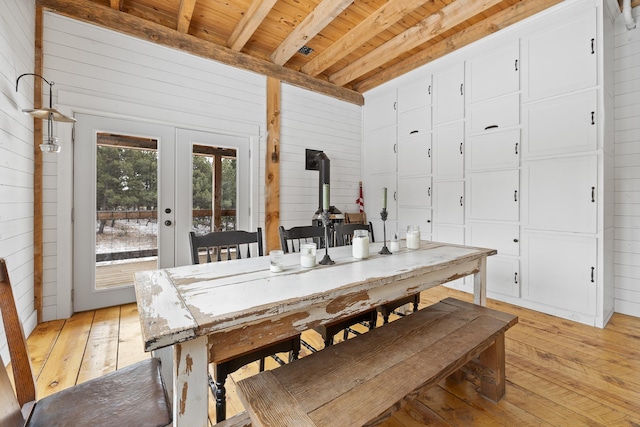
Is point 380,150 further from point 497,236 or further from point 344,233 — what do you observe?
point 344,233

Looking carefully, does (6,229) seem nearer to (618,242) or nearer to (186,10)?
(186,10)

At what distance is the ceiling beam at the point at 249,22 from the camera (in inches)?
112

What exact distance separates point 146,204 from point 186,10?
2029 millimetres

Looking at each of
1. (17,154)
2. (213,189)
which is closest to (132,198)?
(213,189)

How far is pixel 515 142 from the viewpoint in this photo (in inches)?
124

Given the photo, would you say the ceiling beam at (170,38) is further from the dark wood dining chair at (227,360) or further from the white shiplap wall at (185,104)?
the dark wood dining chair at (227,360)

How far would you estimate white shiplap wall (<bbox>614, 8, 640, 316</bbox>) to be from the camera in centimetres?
282

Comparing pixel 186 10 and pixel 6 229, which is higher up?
pixel 186 10

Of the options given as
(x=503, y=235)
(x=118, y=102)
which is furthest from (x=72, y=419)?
(x=503, y=235)

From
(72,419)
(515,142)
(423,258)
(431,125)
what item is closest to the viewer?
(72,419)

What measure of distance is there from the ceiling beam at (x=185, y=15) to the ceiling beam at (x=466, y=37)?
272 cm

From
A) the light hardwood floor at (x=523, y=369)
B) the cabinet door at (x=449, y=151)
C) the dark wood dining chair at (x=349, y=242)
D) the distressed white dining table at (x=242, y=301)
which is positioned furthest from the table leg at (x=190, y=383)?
the cabinet door at (x=449, y=151)

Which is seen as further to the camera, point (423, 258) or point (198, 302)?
point (423, 258)

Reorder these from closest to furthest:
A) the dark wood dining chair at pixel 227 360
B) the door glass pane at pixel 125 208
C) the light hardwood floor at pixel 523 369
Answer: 1. the dark wood dining chair at pixel 227 360
2. the light hardwood floor at pixel 523 369
3. the door glass pane at pixel 125 208
